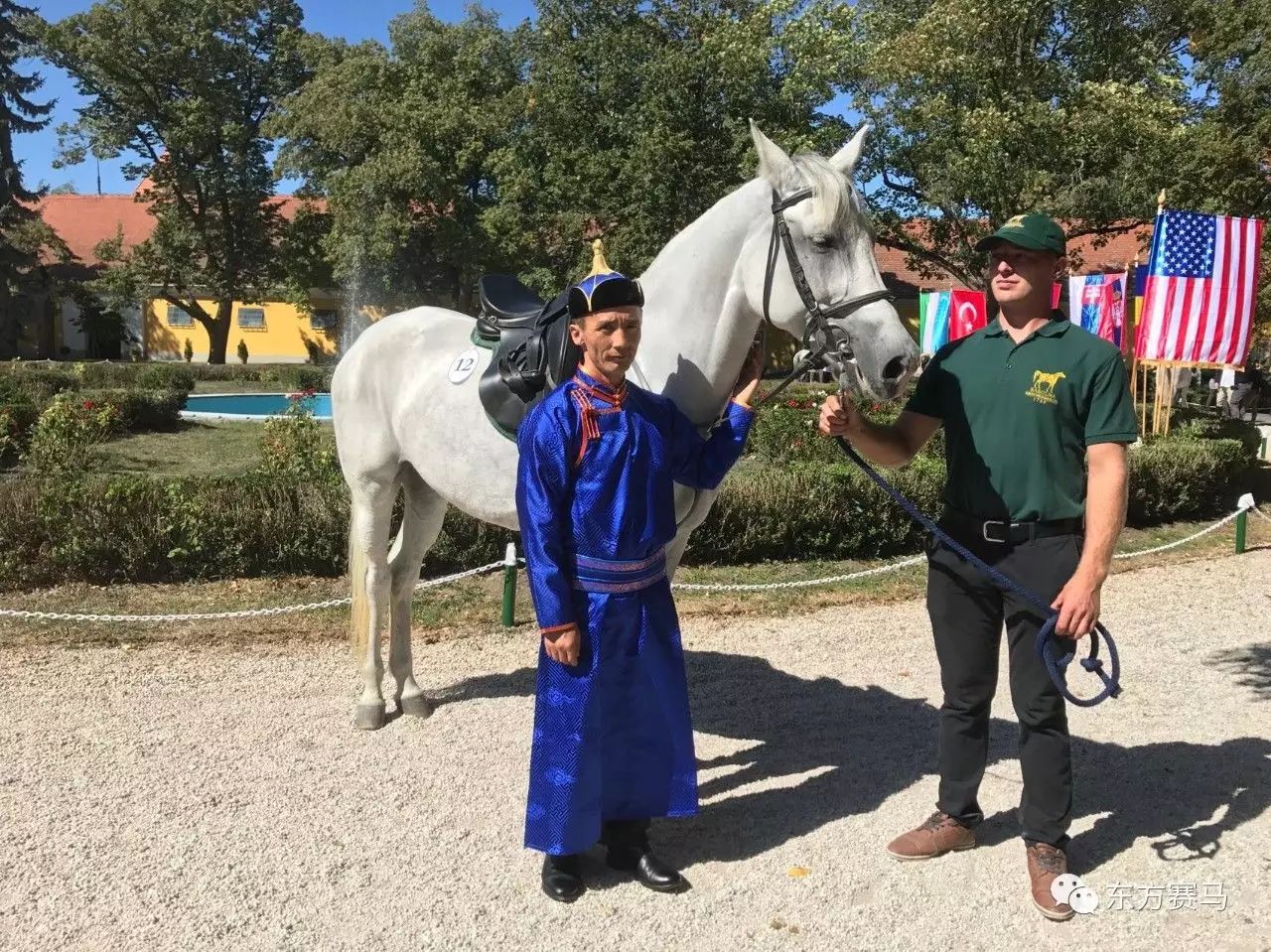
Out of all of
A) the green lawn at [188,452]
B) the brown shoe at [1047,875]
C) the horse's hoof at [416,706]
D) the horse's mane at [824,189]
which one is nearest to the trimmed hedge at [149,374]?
the green lawn at [188,452]

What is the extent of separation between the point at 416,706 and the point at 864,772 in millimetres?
2211

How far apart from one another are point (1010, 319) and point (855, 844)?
199 centimetres

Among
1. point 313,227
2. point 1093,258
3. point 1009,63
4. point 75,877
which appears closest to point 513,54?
point 313,227

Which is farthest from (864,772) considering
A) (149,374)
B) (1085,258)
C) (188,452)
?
(1085,258)

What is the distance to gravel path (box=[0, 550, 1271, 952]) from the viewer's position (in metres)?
2.91

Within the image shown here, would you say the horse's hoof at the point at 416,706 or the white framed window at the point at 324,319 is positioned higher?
the white framed window at the point at 324,319

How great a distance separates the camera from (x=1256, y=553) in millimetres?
8258

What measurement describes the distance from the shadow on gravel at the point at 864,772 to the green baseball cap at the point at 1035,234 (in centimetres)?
216

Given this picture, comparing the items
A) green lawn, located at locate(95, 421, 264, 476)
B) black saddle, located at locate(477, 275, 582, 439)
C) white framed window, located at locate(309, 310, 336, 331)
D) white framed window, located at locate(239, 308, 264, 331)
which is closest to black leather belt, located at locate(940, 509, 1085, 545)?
black saddle, located at locate(477, 275, 582, 439)

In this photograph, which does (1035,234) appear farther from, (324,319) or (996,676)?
(324,319)

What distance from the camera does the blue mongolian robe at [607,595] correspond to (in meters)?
2.81

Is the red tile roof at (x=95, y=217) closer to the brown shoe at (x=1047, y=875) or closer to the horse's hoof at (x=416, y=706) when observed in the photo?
the horse's hoof at (x=416, y=706)

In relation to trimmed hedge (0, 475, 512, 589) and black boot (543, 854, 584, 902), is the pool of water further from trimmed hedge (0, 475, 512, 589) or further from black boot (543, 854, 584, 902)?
black boot (543, 854, 584, 902)

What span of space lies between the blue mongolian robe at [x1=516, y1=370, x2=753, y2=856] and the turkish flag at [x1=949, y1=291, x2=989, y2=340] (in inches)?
539
